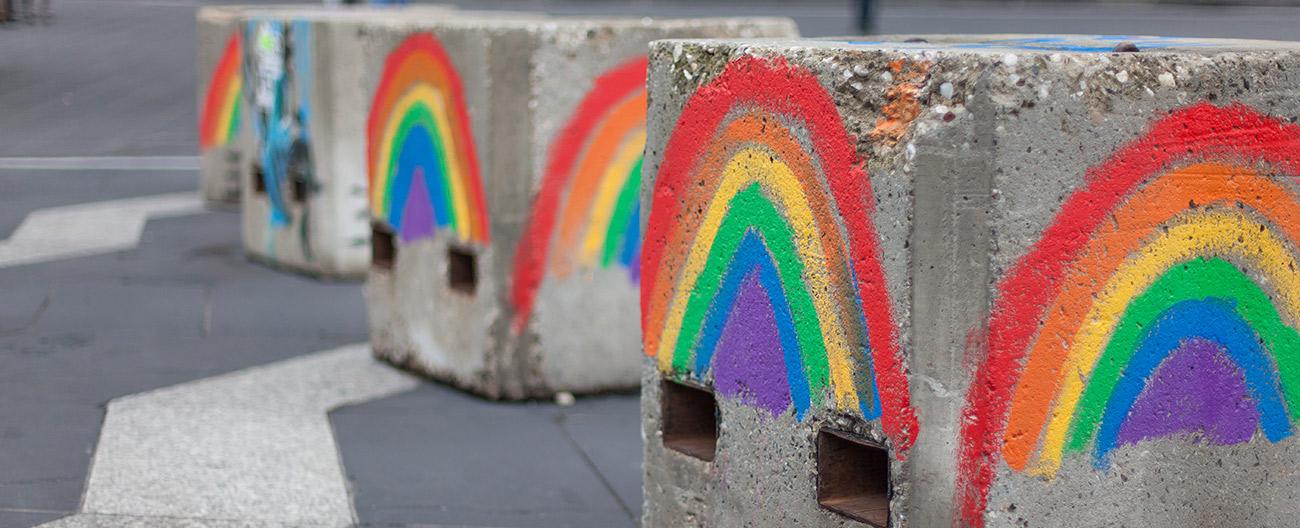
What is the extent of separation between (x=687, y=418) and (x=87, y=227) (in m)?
6.63

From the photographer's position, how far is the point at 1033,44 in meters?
4.23

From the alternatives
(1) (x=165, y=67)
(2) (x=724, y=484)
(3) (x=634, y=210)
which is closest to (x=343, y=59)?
(3) (x=634, y=210)

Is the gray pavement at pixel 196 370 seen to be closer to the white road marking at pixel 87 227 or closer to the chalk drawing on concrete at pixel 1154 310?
the white road marking at pixel 87 227

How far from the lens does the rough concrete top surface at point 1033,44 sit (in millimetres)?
3633

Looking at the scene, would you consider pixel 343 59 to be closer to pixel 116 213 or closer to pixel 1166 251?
pixel 116 213

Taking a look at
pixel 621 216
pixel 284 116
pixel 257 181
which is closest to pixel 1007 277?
pixel 621 216

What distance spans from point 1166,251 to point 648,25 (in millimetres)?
3218

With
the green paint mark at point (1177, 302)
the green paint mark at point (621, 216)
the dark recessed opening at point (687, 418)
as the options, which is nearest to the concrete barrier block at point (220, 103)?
the green paint mark at point (621, 216)

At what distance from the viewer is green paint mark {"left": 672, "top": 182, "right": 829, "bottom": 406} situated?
12.6ft

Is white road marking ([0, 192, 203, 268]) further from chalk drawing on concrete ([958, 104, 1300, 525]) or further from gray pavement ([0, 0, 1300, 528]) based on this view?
chalk drawing on concrete ([958, 104, 1300, 525])

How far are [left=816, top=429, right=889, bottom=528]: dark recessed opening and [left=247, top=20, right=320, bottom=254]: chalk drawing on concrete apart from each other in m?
5.35

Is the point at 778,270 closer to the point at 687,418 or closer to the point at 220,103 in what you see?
the point at 687,418

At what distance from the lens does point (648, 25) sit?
6.48 meters

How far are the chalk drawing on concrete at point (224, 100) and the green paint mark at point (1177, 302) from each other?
7.28 metres
